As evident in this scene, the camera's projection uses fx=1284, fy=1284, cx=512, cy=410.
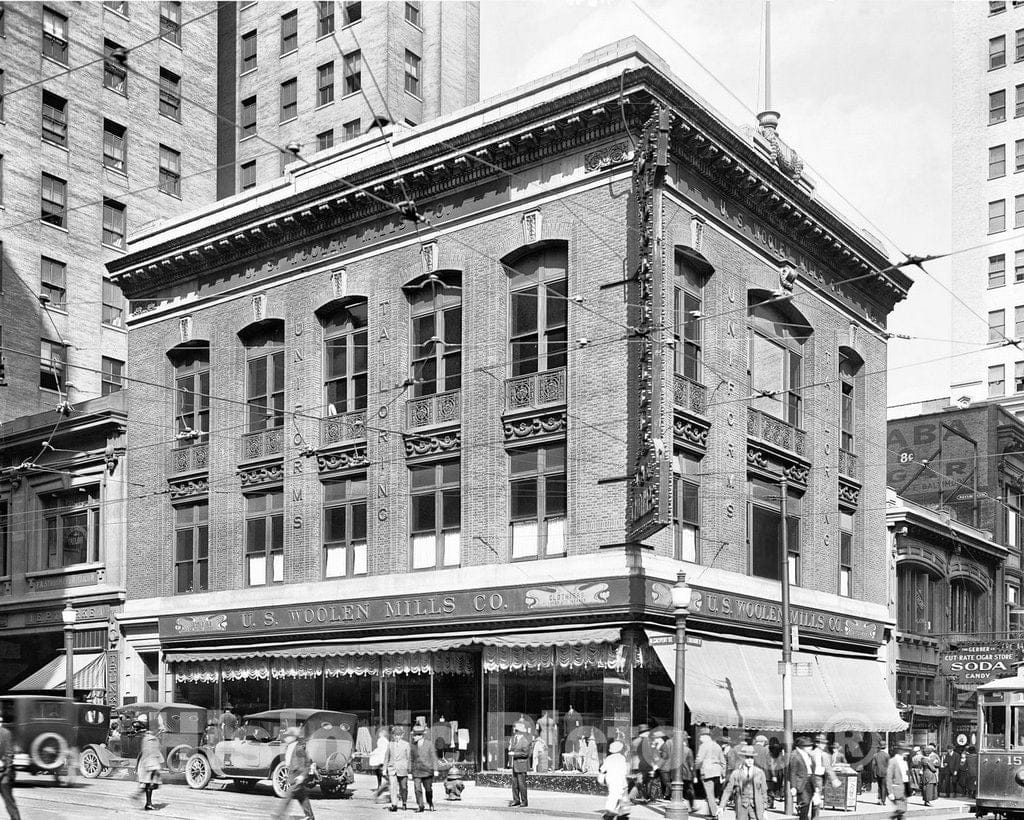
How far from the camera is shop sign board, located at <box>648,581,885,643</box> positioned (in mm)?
30547

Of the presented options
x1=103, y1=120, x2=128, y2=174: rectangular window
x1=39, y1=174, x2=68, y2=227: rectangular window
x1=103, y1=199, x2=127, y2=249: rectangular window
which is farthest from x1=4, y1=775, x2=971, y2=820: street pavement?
x1=103, y1=120, x2=128, y2=174: rectangular window

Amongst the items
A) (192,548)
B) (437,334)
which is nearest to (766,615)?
(437,334)

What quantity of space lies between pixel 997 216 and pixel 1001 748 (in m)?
53.8

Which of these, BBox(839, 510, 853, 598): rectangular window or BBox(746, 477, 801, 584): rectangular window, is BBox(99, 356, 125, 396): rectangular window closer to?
BBox(746, 477, 801, 584): rectangular window

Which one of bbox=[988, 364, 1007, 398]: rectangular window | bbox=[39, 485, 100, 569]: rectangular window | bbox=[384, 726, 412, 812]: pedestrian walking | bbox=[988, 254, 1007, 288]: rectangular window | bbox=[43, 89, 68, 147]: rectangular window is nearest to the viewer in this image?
bbox=[384, 726, 412, 812]: pedestrian walking

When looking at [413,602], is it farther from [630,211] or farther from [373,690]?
[630,211]

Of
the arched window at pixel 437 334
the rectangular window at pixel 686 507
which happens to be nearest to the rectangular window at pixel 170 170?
the arched window at pixel 437 334

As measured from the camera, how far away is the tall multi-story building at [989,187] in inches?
2948

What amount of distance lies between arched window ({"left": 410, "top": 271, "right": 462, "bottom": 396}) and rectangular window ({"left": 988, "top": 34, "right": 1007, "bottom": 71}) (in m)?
53.9

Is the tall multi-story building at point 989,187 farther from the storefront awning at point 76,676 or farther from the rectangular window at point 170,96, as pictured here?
the storefront awning at point 76,676

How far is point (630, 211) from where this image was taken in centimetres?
3028

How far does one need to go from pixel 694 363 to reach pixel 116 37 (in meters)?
37.5

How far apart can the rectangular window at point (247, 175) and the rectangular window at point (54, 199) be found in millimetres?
8417

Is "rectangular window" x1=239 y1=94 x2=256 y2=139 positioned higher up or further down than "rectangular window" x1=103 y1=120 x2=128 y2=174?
higher up
